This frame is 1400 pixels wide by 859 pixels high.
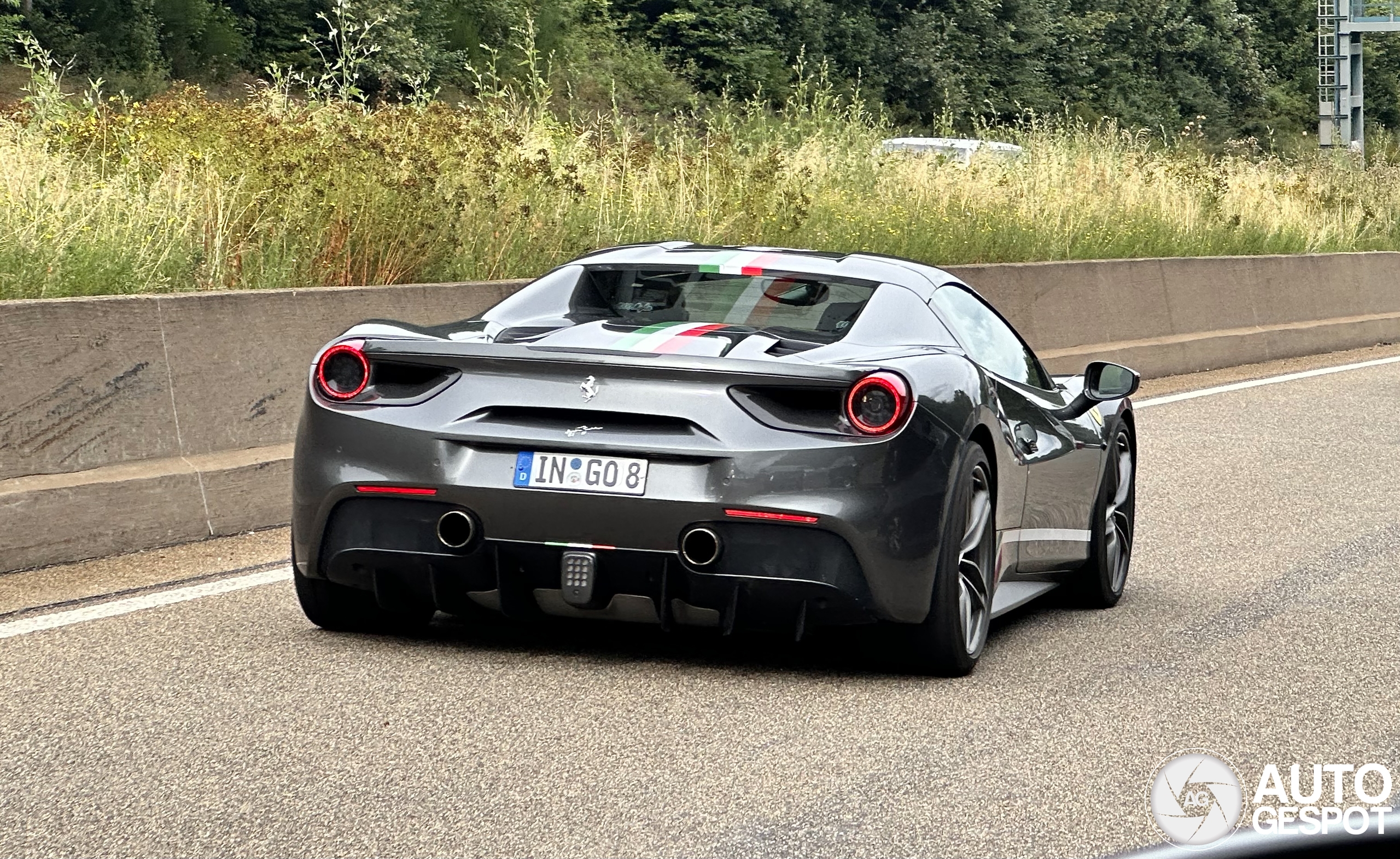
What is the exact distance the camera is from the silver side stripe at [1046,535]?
652cm

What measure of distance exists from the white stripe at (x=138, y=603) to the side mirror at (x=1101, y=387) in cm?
292

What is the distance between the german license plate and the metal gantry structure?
2418 inches

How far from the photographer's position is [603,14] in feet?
172

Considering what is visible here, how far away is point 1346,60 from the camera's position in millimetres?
67625

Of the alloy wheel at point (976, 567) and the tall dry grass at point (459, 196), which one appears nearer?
the alloy wheel at point (976, 567)

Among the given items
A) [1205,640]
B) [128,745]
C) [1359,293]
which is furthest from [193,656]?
[1359,293]

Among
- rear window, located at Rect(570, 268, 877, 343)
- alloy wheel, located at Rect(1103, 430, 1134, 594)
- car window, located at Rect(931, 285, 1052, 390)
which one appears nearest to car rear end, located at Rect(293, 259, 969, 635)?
rear window, located at Rect(570, 268, 877, 343)

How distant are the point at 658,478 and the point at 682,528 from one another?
15cm

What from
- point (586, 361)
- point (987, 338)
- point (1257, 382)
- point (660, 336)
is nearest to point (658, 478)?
point (586, 361)

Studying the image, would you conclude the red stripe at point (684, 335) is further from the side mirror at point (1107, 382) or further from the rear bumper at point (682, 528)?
the side mirror at point (1107, 382)

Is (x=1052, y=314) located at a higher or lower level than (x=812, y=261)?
lower

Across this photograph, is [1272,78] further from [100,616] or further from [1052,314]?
[100,616]

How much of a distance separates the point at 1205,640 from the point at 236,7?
141 ft

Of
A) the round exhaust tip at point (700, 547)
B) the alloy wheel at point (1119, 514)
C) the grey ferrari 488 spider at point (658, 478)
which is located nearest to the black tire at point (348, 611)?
the grey ferrari 488 spider at point (658, 478)
